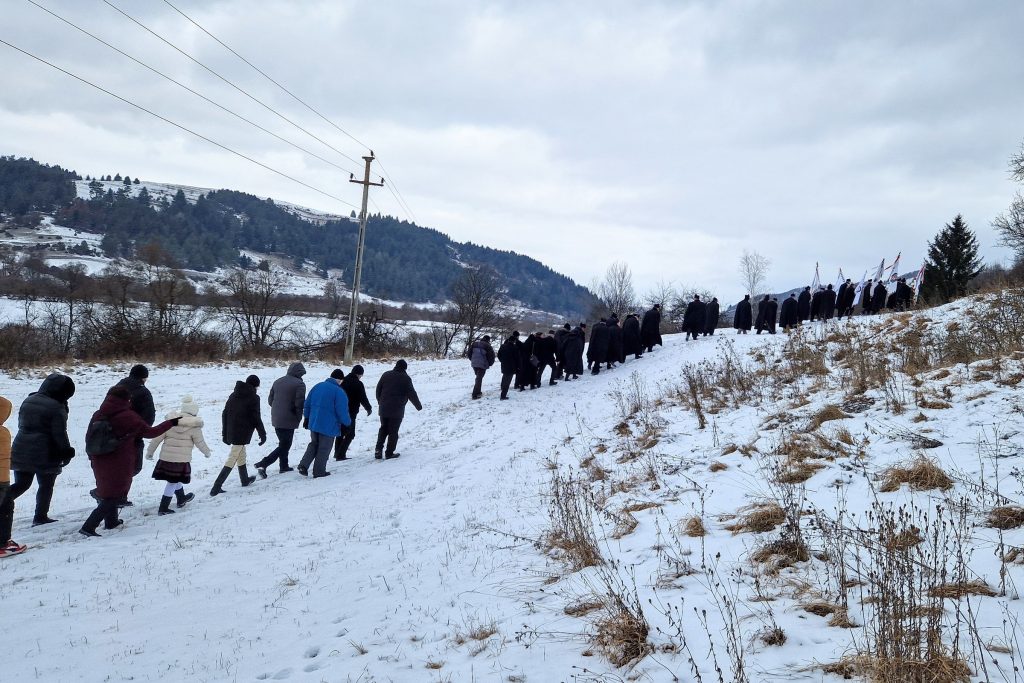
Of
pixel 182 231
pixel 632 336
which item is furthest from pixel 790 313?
pixel 182 231

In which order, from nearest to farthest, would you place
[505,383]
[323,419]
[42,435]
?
1. [42,435]
2. [323,419]
3. [505,383]

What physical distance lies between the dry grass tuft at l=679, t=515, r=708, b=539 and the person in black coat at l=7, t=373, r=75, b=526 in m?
7.50

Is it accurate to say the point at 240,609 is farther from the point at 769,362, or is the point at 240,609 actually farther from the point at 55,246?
the point at 55,246

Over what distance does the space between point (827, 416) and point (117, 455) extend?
9.59 meters

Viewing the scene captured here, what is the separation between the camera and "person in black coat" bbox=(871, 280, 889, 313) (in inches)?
954

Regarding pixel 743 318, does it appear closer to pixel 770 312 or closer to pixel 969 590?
pixel 770 312

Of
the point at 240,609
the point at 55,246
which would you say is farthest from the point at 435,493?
the point at 55,246

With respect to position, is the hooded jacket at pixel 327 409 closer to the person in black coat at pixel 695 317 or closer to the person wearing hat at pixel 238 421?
the person wearing hat at pixel 238 421

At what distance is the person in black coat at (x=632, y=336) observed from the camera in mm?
21344

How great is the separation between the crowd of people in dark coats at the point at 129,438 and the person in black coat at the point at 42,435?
1 cm

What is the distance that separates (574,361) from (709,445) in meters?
11.2

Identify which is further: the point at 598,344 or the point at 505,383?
the point at 598,344

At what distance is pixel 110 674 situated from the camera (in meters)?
4.06

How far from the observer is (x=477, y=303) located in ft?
158
